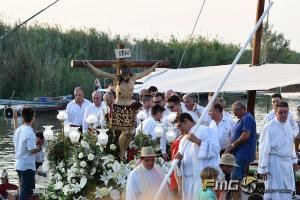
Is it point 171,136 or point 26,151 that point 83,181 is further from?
point 26,151

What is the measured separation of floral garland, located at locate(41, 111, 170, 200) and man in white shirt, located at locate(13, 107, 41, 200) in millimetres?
854

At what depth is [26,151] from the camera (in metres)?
10.6

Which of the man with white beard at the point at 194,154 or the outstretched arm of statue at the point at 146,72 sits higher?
the outstretched arm of statue at the point at 146,72

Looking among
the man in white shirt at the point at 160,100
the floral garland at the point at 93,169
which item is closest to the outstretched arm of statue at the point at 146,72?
the floral garland at the point at 93,169

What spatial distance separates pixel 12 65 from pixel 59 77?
2741 millimetres

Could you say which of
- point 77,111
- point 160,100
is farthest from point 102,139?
point 77,111

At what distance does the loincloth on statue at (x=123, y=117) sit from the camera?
9.16m

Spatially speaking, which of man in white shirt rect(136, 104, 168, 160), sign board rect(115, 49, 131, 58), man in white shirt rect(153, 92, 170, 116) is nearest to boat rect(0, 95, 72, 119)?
man in white shirt rect(153, 92, 170, 116)

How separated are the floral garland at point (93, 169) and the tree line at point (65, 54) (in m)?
29.2

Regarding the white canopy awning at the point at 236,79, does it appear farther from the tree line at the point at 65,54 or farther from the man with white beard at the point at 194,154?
the tree line at the point at 65,54

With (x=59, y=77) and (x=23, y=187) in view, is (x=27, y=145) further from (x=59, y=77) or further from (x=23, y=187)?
(x=59, y=77)

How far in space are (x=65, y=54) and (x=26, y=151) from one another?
3665cm

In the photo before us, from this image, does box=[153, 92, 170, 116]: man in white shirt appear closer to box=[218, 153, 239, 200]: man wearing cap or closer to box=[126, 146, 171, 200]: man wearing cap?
box=[126, 146, 171, 200]: man wearing cap

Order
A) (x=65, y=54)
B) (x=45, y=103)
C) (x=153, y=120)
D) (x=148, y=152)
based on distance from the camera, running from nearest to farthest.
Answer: (x=148, y=152) → (x=153, y=120) → (x=45, y=103) → (x=65, y=54)
